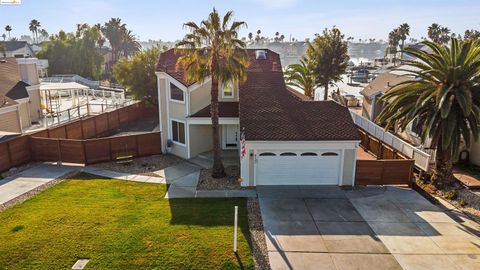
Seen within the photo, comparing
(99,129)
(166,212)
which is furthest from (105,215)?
(99,129)

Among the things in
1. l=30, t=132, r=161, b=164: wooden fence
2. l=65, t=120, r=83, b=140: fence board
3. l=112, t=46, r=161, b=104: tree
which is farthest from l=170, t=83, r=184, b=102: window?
l=112, t=46, r=161, b=104: tree

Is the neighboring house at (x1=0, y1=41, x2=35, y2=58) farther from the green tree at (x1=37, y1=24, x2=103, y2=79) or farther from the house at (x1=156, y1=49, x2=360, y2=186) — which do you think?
the house at (x1=156, y1=49, x2=360, y2=186)

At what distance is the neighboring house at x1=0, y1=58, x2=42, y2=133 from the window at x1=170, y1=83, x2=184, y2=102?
39.1ft

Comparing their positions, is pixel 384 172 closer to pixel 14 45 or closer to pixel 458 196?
pixel 458 196

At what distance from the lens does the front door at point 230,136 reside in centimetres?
2466

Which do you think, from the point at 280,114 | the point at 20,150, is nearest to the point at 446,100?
the point at 280,114

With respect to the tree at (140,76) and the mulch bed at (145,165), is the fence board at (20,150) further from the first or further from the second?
the tree at (140,76)

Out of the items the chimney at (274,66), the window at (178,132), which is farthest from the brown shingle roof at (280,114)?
the window at (178,132)

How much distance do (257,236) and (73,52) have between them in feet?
183

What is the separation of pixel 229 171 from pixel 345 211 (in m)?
7.38

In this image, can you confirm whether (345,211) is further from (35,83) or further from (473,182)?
(35,83)

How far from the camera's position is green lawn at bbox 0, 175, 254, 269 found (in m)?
11.3

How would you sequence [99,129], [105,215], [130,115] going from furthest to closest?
1. [130,115]
2. [99,129]
3. [105,215]

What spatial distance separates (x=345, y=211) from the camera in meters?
15.6
